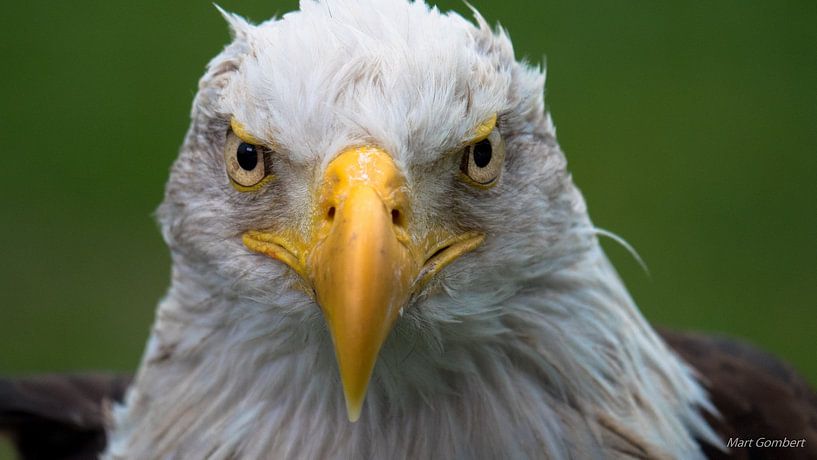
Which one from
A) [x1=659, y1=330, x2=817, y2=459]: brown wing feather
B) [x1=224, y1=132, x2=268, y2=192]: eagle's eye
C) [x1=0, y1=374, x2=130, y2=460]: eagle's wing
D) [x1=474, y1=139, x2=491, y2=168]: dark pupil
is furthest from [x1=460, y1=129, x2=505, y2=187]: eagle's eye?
[x1=0, y1=374, x2=130, y2=460]: eagle's wing

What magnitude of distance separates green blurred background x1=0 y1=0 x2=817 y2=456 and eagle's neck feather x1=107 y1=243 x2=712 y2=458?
136 inches

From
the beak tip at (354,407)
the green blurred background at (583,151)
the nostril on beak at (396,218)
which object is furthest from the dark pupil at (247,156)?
the green blurred background at (583,151)

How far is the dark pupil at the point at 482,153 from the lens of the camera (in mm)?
2113

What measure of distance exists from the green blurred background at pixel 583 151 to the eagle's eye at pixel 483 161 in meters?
3.76

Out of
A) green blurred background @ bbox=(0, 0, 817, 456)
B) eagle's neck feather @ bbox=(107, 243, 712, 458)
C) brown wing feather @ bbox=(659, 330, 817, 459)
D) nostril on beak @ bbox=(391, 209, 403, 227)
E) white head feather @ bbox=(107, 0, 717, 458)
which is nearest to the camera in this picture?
nostril on beak @ bbox=(391, 209, 403, 227)

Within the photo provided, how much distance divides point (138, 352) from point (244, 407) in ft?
12.2

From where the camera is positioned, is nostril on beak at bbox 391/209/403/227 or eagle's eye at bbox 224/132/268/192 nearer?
nostril on beak at bbox 391/209/403/227

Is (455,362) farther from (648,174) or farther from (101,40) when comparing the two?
(101,40)

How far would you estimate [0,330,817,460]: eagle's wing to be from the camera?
2.67 metres

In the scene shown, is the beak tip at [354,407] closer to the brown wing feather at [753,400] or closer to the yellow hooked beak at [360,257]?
the yellow hooked beak at [360,257]

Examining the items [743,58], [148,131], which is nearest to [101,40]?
[148,131]

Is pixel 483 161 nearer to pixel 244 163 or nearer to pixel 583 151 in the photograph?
pixel 244 163

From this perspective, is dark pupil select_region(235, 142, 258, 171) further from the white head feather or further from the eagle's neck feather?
the eagle's neck feather

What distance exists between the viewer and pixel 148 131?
6.71 metres
